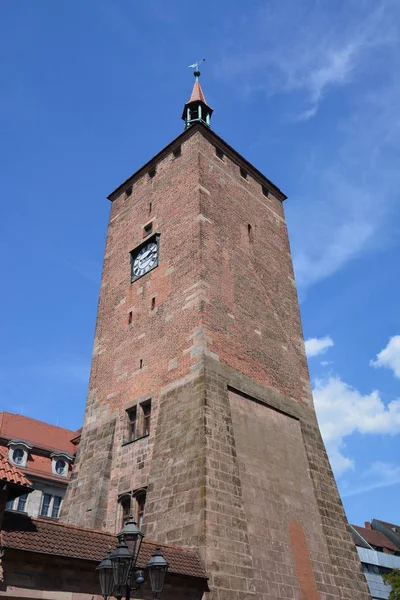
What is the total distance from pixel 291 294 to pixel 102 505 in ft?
36.5

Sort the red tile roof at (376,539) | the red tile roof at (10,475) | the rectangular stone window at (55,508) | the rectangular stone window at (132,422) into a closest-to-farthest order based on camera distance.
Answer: the red tile roof at (10,475), the rectangular stone window at (132,422), the rectangular stone window at (55,508), the red tile roof at (376,539)

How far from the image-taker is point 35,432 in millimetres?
31906

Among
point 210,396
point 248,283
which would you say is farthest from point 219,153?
point 210,396

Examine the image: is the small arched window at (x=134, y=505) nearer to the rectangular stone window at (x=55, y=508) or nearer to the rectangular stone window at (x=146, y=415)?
the rectangular stone window at (x=146, y=415)

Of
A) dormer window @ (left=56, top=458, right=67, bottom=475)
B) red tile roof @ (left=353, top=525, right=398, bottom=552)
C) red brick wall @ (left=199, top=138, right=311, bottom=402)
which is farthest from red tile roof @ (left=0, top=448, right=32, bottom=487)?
red tile roof @ (left=353, top=525, right=398, bottom=552)

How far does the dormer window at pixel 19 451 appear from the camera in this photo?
93.5 ft

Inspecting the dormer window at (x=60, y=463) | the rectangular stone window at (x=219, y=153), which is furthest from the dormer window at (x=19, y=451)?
the rectangular stone window at (x=219, y=153)

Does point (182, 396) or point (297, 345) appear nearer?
point (182, 396)

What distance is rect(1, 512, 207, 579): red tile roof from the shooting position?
9.91 m

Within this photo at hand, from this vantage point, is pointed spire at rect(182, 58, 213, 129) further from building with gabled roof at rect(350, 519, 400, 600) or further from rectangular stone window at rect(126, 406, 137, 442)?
building with gabled roof at rect(350, 519, 400, 600)

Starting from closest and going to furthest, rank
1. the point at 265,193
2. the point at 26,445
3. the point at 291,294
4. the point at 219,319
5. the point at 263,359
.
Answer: the point at 219,319, the point at 263,359, the point at 291,294, the point at 265,193, the point at 26,445

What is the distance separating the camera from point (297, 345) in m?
20.9

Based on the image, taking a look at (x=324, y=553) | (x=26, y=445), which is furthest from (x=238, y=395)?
(x=26, y=445)

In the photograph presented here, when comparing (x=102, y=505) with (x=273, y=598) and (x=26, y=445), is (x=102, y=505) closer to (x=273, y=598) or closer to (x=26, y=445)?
(x=273, y=598)
